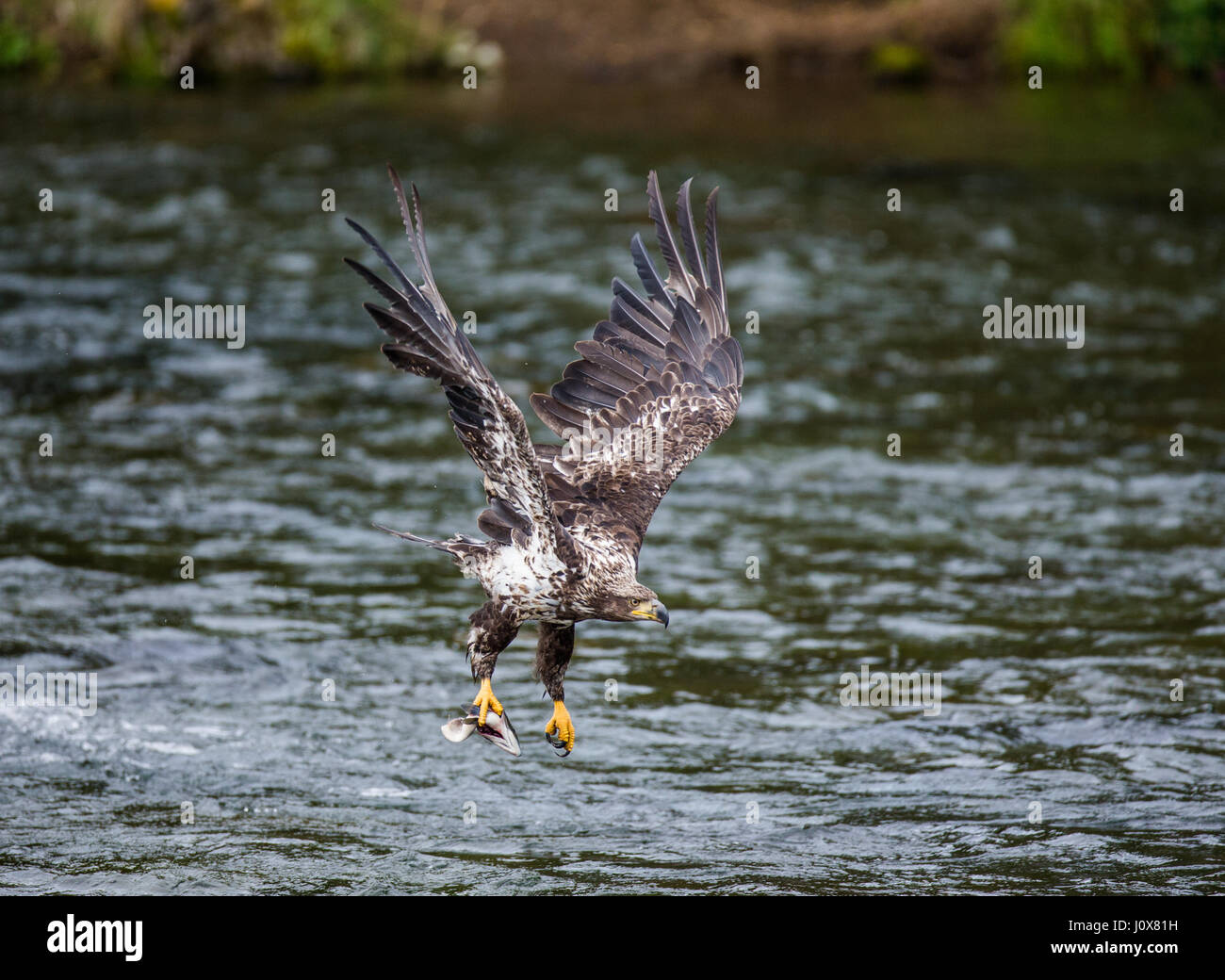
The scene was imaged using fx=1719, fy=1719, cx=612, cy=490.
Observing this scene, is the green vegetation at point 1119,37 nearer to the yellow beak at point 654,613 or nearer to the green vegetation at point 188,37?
the green vegetation at point 188,37

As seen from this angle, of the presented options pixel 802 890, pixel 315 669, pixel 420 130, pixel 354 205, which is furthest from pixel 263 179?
pixel 802 890

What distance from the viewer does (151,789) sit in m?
8.67

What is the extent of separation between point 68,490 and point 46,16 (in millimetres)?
17266

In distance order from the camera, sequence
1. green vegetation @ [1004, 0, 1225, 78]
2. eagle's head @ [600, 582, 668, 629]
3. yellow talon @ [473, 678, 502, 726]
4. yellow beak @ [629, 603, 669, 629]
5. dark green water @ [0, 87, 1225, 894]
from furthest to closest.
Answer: green vegetation @ [1004, 0, 1225, 78] → dark green water @ [0, 87, 1225, 894] → yellow talon @ [473, 678, 502, 726] → eagle's head @ [600, 582, 668, 629] → yellow beak @ [629, 603, 669, 629]

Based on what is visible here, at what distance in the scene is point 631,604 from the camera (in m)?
7.33

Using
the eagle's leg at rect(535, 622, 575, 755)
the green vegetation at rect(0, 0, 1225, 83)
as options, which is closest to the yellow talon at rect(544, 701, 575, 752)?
the eagle's leg at rect(535, 622, 575, 755)

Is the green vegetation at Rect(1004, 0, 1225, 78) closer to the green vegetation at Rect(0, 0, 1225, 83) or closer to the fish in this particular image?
the green vegetation at Rect(0, 0, 1225, 83)

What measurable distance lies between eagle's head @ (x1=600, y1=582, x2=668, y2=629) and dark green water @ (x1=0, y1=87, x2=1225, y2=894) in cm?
126

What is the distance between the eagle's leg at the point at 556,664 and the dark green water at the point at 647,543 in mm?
513

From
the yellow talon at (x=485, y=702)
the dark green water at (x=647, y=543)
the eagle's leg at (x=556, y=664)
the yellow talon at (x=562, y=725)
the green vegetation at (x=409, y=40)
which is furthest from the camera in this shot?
the green vegetation at (x=409, y=40)

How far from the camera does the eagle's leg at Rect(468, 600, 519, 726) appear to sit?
7680mm

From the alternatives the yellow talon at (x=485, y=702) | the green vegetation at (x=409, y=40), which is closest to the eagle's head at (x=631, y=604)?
the yellow talon at (x=485, y=702)

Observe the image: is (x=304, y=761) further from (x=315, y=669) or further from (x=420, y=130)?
(x=420, y=130)

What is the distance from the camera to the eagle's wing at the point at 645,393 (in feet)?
27.0
